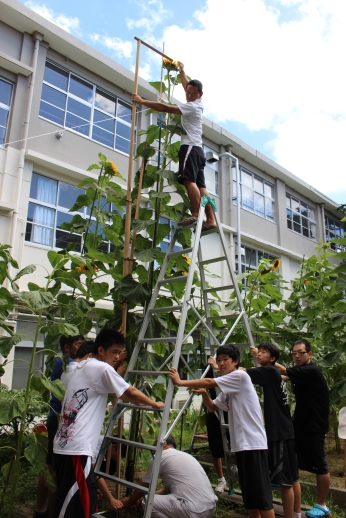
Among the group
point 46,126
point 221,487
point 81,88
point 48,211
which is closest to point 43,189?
point 48,211

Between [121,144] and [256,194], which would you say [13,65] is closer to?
[121,144]

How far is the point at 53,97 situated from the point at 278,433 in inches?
354

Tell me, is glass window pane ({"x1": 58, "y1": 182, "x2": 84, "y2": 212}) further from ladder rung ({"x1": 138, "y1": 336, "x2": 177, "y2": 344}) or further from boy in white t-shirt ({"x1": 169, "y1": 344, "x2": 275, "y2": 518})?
boy in white t-shirt ({"x1": 169, "y1": 344, "x2": 275, "y2": 518})

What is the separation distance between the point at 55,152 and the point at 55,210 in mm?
1270

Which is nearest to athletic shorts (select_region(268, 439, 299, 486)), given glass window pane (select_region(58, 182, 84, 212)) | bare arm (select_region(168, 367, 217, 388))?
bare arm (select_region(168, 367, 217, 388))

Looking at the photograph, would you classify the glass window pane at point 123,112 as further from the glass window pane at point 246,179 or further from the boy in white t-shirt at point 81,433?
the boy in white t-shirt at point 81,433

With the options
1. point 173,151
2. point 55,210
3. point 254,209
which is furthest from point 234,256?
point 173,151

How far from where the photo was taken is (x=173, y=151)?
14.4ft

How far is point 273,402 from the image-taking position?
3521 mm

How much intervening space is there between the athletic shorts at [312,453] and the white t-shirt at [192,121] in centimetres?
280

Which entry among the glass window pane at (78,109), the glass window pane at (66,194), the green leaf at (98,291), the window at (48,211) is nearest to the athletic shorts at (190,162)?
the green leaf at (98,291)

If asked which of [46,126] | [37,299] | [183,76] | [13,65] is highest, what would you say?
[13,65]

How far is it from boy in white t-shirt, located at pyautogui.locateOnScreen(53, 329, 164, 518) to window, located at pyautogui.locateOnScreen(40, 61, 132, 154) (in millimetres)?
8152

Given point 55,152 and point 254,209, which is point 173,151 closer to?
point 55,152
